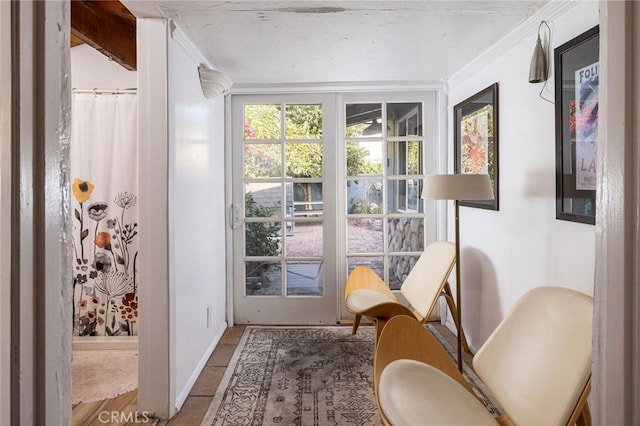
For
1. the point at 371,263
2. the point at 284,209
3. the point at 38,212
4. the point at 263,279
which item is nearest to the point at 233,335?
the point at 263,279

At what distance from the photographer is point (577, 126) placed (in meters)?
1.54

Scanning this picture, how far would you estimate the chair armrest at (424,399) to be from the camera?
122cm

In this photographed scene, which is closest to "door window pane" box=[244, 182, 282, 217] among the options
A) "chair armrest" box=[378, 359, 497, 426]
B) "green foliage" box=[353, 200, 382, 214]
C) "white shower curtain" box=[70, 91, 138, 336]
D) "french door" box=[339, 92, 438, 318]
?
"french door" box=[339, 92, 438, 318]

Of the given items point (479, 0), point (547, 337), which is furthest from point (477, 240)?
point (479, 0)

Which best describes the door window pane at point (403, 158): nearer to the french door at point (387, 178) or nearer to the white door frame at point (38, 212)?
the french door at point (387, 178)

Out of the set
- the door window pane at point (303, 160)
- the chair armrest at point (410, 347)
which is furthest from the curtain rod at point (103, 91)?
the chair armrest at point (410, 347)

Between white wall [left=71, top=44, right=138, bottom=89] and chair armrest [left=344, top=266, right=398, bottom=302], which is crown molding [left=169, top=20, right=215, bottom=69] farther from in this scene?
chair armrest [left=344, top=266, right=398, bottom=302]

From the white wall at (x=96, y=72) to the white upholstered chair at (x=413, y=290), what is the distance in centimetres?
236

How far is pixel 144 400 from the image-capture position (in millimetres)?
1824

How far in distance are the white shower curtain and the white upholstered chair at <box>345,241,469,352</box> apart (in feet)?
5.61

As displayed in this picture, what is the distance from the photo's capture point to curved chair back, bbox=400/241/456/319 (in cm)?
241

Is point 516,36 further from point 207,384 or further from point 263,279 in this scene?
point 207,384

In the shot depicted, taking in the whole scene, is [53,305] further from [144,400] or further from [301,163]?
[301,163]

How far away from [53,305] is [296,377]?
6.50ft
